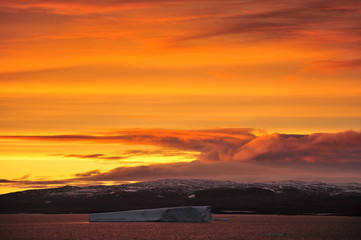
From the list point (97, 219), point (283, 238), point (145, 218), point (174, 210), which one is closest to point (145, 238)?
point (283, 238)

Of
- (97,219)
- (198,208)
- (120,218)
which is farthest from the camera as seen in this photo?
(97,219)

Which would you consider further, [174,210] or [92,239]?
[174,210]

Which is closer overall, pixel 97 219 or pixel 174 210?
pixel 174 210

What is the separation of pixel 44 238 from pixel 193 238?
25.3 metres

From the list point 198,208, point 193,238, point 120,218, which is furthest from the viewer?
point 120,218

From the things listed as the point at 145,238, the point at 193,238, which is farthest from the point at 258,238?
the point at 145,238

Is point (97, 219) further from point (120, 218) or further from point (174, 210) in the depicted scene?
point (174, 210)

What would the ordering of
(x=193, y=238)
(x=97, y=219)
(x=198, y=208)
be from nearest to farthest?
1. (x=193, y=238)
2. (x=198, y=208)
3. (x=97, y=219)

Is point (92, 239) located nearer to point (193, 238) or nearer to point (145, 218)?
point (193, 238)

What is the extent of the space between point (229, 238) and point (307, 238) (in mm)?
13493

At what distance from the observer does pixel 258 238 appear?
97.0 metres

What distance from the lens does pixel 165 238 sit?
95312 mm

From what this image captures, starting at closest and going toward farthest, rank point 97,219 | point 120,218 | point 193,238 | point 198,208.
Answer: point 193,238, point 198,208, point 120,218, point 97,219

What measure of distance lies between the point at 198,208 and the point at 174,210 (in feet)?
17.9
